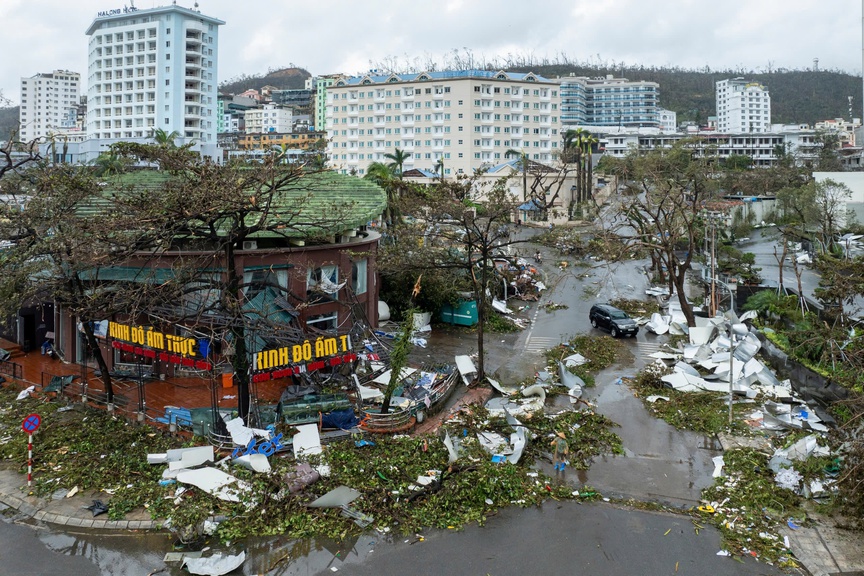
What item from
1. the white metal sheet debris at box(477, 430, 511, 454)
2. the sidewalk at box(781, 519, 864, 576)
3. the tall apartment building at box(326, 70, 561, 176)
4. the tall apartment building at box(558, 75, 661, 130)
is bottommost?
the sidewalk at box(781, 519, 864, 576)

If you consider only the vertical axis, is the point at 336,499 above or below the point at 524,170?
below

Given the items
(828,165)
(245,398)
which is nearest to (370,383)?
(245,398)

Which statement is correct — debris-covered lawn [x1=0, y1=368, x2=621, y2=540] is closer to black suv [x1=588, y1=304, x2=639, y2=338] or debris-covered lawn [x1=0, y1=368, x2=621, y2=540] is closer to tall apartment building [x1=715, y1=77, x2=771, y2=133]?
black suv [x1=588, y1=304, x2=639, y2=338]

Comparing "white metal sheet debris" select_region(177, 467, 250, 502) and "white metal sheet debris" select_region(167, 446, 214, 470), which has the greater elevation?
"white metal sheet debris" select_region(167, 446, 214, 470)

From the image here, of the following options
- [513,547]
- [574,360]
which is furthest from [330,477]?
[574,360]

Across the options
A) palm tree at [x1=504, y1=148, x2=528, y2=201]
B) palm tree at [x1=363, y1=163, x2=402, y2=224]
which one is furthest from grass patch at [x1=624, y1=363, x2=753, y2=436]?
palm tree at [x1=504, y1=148, x2=528, y2=201]

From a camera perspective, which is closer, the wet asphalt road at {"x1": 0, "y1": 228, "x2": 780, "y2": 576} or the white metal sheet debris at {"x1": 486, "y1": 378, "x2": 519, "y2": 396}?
the wet asphalt road at {"x1": 0, "y1": 228, "x2": 780, "y2": 576}

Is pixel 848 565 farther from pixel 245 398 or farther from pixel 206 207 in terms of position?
pixel 206 207

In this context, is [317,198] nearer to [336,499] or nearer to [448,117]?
[336,499]
